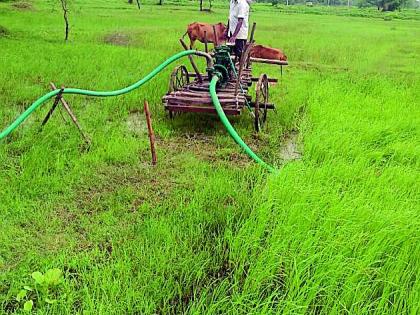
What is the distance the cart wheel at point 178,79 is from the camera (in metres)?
5.80

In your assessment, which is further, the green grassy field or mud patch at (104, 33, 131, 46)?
mud patch at (104, 33, 131, 46)

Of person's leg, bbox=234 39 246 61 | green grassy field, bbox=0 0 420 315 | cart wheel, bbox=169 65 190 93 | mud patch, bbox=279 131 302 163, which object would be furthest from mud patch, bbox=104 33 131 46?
mud patch, bbox=279 131 302 163

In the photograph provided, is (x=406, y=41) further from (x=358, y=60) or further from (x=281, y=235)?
(x=281, y=235)

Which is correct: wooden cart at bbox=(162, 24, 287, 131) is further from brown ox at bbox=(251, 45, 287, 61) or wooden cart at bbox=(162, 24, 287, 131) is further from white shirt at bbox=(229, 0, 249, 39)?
brown ox at bbox=(251, 45, 287, 61)

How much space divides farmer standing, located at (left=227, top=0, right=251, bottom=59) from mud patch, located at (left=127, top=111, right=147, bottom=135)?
1.67 m

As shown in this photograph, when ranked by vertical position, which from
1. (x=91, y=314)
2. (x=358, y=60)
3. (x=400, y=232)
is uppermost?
(x=358, y=60)

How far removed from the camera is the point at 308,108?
652cm

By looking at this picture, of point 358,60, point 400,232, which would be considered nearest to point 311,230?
point 400,232

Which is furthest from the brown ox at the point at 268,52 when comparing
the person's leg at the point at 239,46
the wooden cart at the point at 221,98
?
the wooden cart at the point at 221,98

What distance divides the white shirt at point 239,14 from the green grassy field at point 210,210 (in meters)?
1.33

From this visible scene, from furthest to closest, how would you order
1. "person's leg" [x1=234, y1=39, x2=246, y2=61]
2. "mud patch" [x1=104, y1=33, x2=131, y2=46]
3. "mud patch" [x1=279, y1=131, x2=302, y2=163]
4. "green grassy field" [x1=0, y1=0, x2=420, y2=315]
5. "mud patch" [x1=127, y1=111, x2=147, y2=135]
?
"mud patch" [x1=104, y1=33, x2=131, y2=46] < "person's leg" [x1=234, y1=39, x2=246, y2=61] < "mud patch" [x1=127, y1=111, x2=147, y2=135] < "mud patch" [x1=279, y1=131, x2=302, y2=163] < "green grassy field" [x1=0, y1=0, x2=420, y2=315]

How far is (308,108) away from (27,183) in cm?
419

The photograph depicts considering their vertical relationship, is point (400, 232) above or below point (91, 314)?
above

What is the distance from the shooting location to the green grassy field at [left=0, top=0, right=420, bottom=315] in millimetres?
2543
